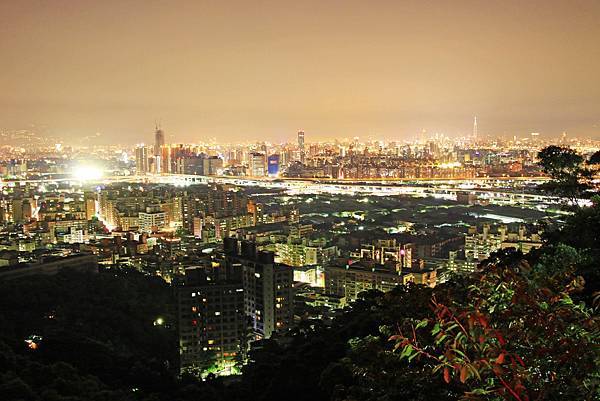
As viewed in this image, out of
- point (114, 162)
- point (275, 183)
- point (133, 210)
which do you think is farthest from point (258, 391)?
point (114, 162)

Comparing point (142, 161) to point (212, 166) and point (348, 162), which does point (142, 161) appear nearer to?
point (212, 166)

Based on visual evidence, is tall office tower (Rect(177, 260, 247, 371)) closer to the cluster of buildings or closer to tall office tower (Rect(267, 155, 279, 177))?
the cluster of buildings

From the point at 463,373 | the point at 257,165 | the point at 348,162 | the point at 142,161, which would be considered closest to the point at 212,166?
the point at 257,165

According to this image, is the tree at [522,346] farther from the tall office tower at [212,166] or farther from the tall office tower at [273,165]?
the tall office tower at [212,166]

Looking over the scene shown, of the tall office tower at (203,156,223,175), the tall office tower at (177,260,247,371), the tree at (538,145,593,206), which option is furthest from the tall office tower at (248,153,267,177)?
the tree at (538,145,593,206)

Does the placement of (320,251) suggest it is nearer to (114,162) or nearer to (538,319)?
(538,319)
